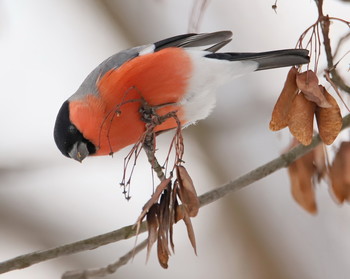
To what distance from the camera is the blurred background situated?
2.88 metres

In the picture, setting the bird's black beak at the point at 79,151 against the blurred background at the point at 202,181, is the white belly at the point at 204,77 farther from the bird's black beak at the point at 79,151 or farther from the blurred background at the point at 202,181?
the blurred background at the point at 202,181

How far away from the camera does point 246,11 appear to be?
3.26 m

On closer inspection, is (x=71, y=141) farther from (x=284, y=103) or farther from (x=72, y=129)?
(x=284, y=103)

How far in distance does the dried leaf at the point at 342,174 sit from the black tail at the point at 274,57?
224 mm

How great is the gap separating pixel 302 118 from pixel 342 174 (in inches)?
12.1

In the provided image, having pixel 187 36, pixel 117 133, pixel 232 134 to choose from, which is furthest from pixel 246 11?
pixel 117 133

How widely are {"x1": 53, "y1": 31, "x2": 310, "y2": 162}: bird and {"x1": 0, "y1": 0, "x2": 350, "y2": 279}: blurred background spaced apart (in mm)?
1005

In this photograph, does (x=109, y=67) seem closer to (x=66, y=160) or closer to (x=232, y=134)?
(x=232, y=134)

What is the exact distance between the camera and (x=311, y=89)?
47.1 inches

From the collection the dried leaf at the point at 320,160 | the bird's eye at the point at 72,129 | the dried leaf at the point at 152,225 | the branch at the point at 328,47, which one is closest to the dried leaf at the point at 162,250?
the dried leaf at the point at 152,225

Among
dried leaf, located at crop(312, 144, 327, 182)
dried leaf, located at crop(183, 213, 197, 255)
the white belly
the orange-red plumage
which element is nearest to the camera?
dried leaf, located at crop(183, 213, 197, 255)

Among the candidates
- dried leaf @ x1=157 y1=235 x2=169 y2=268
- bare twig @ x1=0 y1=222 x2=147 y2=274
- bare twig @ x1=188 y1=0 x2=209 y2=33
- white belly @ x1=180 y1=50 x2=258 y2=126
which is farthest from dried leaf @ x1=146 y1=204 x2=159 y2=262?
white belly @ x1=180 y1=50 x2=258 y2=126

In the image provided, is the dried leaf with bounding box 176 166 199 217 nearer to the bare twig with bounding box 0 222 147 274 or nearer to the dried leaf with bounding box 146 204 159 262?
the dried leaf with bounding box 146 204 159 262

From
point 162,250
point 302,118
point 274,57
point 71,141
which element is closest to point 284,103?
point 302,118
